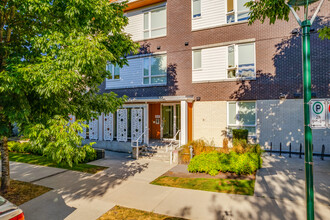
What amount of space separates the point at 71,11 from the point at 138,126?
8.59m

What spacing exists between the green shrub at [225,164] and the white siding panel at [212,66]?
587 centimetres

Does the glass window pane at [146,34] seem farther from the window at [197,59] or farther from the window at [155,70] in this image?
the window at [197,59]

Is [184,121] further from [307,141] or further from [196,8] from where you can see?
[307,141]

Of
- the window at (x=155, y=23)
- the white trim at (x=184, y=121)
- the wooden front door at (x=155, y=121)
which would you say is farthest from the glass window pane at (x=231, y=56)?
the wooden front door at (x=155, y=121)

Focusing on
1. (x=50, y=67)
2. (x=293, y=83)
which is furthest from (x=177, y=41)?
(x=50, y=67)

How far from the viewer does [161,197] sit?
6277mm

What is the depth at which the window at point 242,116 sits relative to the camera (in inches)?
472

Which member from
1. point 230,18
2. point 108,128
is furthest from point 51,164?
point 230,18

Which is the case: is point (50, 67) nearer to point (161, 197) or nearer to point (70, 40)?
point (70, 40)

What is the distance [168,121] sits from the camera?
48.8 feet

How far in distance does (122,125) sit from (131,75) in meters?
4.15

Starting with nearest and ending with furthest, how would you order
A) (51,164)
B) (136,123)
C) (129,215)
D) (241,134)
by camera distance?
(129,215) < (51,164) < (241,134) < (136,123)

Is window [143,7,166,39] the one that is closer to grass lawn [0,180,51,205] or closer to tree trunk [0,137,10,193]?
tree trunk [0,137,10,193]

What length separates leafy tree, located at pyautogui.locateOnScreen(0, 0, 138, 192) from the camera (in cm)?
477
